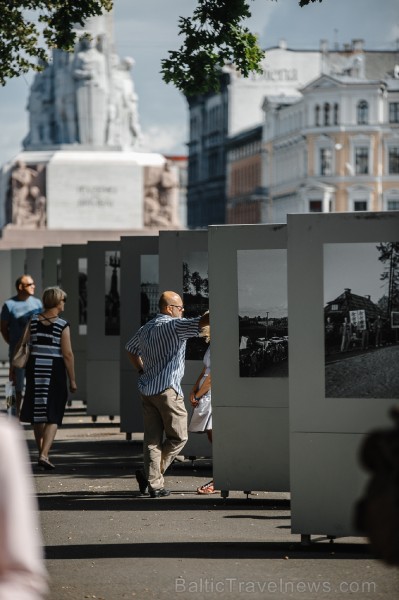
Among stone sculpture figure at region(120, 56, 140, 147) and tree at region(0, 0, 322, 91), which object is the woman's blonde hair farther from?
stone sculpture figure at region(120, 56, 140, 147)

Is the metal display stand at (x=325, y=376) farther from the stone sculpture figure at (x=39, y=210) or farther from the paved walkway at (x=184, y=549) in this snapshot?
the stone sculpture figure at (x=39, y=210)

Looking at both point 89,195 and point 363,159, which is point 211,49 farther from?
point 363,159

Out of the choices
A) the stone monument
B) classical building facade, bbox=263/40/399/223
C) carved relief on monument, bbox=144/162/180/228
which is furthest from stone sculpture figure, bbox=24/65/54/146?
classical building facade, bbox=263/40/399/223

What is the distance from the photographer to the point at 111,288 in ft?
71.2

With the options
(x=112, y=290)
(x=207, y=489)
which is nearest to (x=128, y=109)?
(x=112, y=290)

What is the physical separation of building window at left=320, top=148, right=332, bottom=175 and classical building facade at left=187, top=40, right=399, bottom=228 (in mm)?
451

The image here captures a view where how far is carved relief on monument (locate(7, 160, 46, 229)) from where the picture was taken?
5588 cm

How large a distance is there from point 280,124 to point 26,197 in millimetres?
75807

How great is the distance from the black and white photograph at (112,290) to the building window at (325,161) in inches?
3959

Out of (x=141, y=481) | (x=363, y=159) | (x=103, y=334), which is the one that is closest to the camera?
(x=141, y=481)

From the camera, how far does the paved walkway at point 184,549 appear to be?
8.73 meters

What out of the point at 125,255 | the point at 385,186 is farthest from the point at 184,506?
the point at 385,186

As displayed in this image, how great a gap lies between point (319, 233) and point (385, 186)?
11078 centimetres

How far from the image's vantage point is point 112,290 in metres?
21.7
